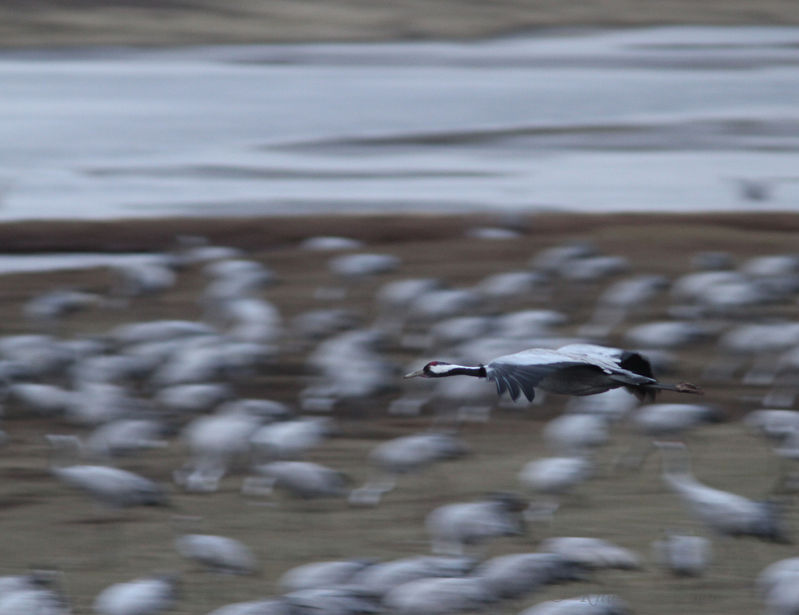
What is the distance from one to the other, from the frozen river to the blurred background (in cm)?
8

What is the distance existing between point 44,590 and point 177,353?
3.50 m

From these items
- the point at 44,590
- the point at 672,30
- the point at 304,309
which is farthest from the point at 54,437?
the point at 672,30

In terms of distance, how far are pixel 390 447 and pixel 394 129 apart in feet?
42.4

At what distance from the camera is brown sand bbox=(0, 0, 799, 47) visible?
2925cm

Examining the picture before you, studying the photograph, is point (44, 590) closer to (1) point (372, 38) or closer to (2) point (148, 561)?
(2) point (148, 561)

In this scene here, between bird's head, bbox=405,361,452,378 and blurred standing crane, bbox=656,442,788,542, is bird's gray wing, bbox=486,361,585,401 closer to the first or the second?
bird's head, bbox=405,361,452,378

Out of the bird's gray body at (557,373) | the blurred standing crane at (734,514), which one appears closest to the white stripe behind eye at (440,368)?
the bird's gray body at (557,373)

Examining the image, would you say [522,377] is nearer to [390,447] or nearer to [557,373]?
[557,373]

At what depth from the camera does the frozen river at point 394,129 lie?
564 inches

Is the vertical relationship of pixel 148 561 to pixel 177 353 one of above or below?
below

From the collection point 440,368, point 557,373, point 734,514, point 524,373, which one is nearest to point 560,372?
point 557,373

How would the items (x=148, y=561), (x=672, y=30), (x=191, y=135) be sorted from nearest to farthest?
1. (x=148, y=561)
2. (x=191, y=135)
3. (x=672, y=30)

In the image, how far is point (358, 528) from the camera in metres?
5.96

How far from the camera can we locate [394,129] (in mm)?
A: 19016
